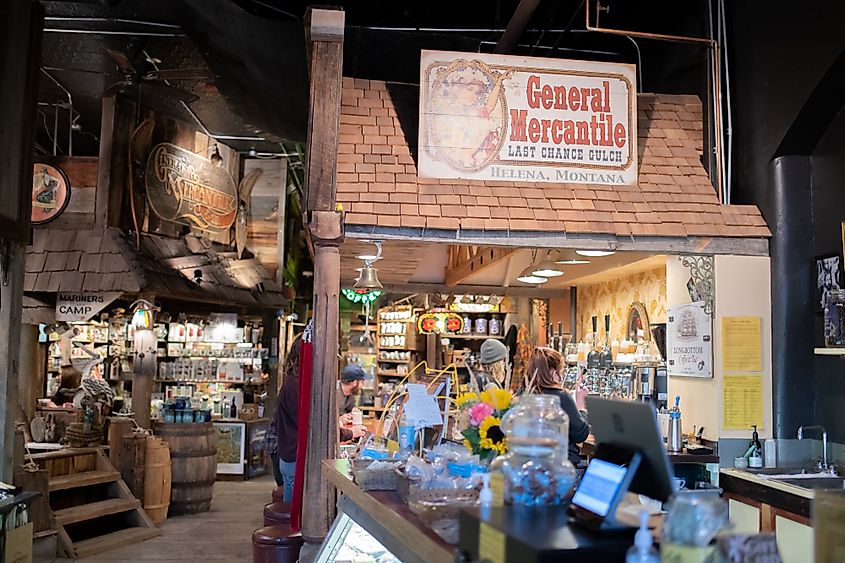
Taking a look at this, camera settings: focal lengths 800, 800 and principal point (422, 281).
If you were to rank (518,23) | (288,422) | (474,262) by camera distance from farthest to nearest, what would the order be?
(474,262) < (518,23) < (288,422)

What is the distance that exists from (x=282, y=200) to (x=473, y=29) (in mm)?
6225

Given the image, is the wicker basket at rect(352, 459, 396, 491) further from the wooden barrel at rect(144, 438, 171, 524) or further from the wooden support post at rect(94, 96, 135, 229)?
the wooden support post at rect(94, 96, 135, 229)

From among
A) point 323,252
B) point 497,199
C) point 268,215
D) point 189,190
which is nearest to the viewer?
point 323,252

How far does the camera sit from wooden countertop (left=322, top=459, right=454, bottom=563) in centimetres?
264

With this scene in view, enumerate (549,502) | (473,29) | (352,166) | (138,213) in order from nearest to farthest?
(549,502) < (352,166) < (473,29) < (138,213)

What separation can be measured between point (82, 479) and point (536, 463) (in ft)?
23.7

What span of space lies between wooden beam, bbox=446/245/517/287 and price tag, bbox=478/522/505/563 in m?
A: 4.79

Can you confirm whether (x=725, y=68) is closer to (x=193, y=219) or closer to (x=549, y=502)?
(x=549, y=502)

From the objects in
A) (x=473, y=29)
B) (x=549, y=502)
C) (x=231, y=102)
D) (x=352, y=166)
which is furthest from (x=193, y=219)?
(x=549, y=502)

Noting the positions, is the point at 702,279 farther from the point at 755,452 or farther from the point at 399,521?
the point at 399,521

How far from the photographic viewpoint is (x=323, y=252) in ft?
19.2

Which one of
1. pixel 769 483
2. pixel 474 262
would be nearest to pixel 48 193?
pixel 474 262

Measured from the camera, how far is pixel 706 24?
268 inches

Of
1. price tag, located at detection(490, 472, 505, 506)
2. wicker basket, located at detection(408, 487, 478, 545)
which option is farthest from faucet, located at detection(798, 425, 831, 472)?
price tag, located at detection(490, 472, 505, 506)
